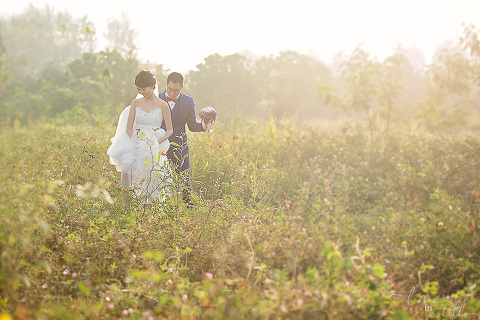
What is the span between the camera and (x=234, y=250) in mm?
4094

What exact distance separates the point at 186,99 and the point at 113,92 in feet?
44.0

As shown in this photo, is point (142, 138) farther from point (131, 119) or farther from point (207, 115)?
point (207, 115)

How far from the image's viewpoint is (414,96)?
133ft

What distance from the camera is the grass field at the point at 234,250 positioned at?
2.74m

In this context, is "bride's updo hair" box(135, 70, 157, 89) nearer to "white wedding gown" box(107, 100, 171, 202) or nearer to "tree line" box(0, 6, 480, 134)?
"white wedding gown" box(107, 100, 171, 202)

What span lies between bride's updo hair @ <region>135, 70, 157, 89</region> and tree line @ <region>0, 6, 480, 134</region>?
89 centimetres

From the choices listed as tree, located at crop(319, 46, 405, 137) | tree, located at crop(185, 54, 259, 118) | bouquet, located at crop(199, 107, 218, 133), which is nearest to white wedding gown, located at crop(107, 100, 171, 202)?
bouquet, located at crop(199, 107, 218, 133)

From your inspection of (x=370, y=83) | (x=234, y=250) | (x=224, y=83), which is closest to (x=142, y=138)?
(x=234, y=250)

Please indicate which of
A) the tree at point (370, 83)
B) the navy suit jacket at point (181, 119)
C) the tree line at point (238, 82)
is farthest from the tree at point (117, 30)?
the navy suit jacket at point (181, 119)

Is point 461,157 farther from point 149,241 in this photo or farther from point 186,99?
point 149,241

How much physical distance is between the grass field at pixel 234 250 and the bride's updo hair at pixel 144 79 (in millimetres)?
1391

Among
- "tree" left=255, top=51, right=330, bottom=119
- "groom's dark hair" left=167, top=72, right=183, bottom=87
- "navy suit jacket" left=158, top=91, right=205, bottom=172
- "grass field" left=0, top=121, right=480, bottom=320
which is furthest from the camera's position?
"tree" left=255, top=51, right=330, bottom=119

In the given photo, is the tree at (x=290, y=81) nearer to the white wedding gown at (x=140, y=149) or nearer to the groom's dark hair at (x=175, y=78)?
the groom's dark hair at (x=175, y=78)

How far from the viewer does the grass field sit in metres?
2.74
